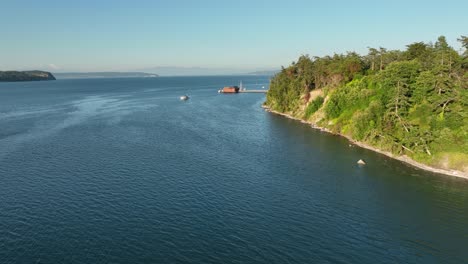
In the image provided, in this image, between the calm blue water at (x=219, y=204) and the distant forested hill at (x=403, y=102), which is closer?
the calm blue water at (x=219, y=204)

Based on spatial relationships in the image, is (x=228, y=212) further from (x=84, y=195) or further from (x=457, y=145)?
(x=457, y=145)

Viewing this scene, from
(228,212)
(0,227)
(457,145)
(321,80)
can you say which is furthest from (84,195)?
(321,80)

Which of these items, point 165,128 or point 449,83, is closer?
point 449,83

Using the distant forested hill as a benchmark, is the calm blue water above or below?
below

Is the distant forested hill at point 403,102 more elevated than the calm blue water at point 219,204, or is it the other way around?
the distant forested hill at point 403,102

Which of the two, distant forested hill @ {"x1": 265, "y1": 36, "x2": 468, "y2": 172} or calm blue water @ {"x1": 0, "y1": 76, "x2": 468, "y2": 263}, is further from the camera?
distant forested hill @ {"x1": 265, "y1": 36, "x2": 468, "y2": 172}

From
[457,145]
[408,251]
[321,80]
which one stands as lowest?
[408,251]
